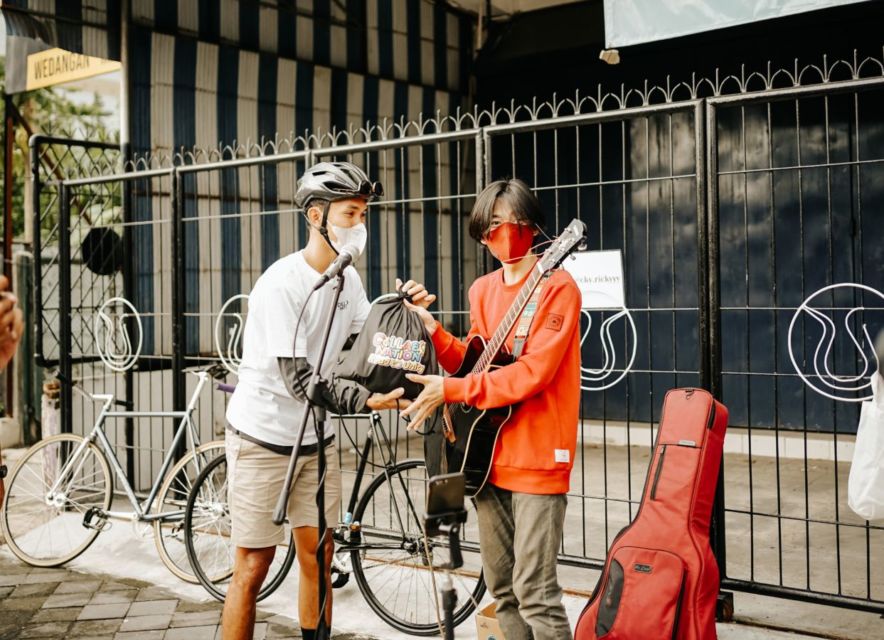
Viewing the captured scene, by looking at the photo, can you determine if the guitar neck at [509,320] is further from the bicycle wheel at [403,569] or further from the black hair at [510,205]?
the bicycle wheel at [403,569]

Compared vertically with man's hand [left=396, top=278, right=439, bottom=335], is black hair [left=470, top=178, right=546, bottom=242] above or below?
above

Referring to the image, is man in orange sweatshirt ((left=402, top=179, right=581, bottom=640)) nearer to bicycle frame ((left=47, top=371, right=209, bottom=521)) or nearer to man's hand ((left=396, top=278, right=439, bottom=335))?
man's hand ((left=396, top=278, right=439, bottom=335))

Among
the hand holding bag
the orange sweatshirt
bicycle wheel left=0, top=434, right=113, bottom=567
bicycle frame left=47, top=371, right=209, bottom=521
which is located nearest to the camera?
the orange sweatshirt

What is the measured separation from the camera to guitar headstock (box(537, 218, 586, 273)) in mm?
2998

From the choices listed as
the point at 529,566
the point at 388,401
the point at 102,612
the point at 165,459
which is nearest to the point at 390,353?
the point at 388,401

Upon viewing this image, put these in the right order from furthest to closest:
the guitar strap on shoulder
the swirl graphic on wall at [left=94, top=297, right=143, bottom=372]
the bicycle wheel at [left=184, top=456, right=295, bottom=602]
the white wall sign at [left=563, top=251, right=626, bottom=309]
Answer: the swirl graphic on wall at [left=94, top=297, right=143, bottom=372] < the bicycle wheel at [left=184, top=456, right=295, bottom=602] < the white wall sign at [left=563, top=251, right=626, bottom=309] < the guitar strap on shoulder

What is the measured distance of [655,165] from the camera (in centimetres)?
970

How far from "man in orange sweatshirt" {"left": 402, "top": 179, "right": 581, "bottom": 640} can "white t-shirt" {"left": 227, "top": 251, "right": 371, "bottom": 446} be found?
513mm

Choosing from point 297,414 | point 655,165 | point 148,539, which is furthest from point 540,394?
point 655,165

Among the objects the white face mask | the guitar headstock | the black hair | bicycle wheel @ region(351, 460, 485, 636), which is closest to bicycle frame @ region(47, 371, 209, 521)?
bicycle wheel @ region(351, 460, 485, 636)

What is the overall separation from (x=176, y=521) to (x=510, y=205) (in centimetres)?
347

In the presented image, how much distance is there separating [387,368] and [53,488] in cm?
388

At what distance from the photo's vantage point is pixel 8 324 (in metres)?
2.26

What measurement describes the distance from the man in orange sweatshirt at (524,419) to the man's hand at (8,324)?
123 centimetres
